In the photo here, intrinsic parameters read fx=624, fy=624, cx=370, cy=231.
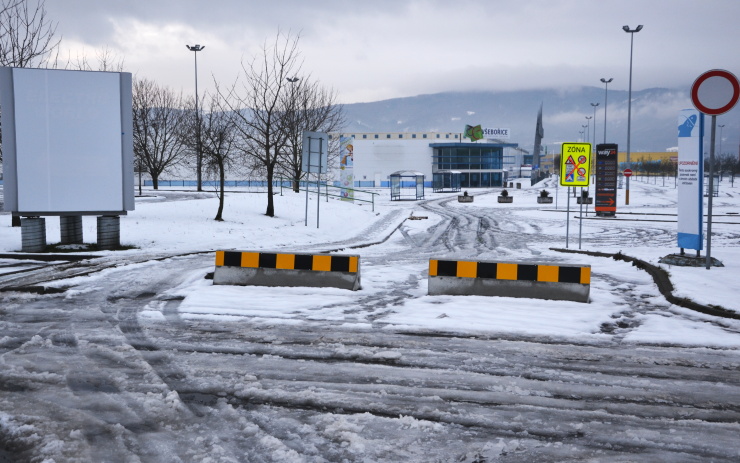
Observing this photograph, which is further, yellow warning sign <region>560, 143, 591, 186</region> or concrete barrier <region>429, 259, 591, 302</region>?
yellow warning sign <region>560, 143, 591, 186</region>

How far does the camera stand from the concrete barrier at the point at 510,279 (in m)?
8.48

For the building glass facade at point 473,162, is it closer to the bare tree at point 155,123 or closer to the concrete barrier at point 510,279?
the bare tree at point 155,123

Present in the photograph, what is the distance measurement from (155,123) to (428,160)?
62049 millimetres

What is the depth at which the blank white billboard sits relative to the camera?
1407cm

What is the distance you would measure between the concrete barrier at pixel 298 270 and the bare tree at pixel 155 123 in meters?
33.0

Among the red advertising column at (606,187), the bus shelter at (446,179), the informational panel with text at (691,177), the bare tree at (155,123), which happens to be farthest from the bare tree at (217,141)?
the bus shelter at (446,179)

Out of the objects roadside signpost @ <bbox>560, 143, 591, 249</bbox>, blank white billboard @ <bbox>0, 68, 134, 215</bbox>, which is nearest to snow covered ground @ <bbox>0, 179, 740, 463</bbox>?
blank white billboard @ <bbox>0, 68, 134, 215</bbox>

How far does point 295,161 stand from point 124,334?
2780 centimetres

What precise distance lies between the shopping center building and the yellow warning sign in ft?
248

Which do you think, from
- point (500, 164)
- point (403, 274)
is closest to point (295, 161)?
point (403, 274)

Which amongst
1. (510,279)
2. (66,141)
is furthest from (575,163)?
(66,141)

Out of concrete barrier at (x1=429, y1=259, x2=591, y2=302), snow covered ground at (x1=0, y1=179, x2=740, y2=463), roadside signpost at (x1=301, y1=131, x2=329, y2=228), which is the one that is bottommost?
snow covered ground at (x1=0, y1=179, x2=740, y2=463)

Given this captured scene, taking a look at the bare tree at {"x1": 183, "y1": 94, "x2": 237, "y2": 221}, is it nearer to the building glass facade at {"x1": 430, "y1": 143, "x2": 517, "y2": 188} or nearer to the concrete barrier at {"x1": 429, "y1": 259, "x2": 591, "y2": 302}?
the concrete barrier at {"x1": 429, "y1": 259, "x2": 591, "y2": 302}

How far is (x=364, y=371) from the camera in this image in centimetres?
547
